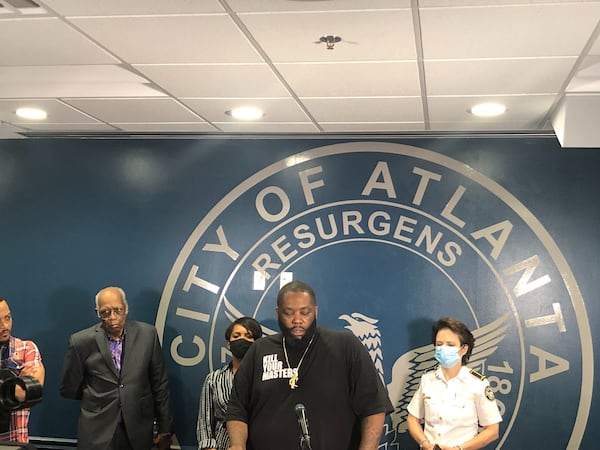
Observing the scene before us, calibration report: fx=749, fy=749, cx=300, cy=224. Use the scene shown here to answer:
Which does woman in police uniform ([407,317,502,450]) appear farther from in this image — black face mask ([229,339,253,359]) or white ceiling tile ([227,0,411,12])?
white ceiling tile ([227,0,411,12])

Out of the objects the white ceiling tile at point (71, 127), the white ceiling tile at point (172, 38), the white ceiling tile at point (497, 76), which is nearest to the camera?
the white ceiling tile at point (172, 38)

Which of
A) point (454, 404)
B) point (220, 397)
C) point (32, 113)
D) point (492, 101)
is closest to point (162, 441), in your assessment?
point (220, 397)

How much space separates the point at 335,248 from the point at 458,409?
155 centimetres

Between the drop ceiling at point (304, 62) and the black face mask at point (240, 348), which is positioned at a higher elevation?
the drop ceiling at point (304, 62)

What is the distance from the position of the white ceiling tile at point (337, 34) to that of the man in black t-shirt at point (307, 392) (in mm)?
1092

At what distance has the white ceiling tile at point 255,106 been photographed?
454cm

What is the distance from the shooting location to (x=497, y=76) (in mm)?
3838

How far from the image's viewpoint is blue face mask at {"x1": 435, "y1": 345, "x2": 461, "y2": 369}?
4527 millimetres

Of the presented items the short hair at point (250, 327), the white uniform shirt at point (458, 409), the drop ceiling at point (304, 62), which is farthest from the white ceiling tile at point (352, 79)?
the white uniform shirt at point (458, 409)

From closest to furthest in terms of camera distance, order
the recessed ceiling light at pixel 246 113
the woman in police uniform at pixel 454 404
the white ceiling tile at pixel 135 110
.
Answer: the woman in police uniform at pixel 454 404
the white ceiling tile at pixel 135 110
the recessed ceiling light at pixel 246 113

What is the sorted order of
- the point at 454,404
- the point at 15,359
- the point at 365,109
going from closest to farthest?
the point at 15,359 < the point at 454,404 < the point at 365,109

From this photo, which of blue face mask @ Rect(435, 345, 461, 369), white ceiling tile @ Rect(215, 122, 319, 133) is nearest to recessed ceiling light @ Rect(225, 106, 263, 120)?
white ceiling tile @ Rect(215, 122, 319, 133)

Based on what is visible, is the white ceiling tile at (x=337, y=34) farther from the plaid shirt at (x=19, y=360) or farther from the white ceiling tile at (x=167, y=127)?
the plaid shirt at (x=19, y=360)

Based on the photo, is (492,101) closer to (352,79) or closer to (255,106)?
(352,79)
